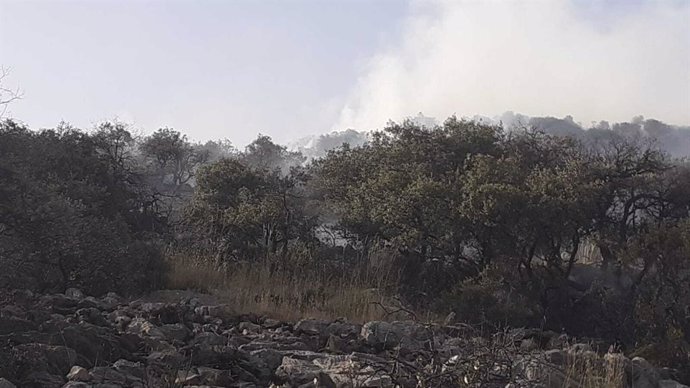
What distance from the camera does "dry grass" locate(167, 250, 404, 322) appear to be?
785cm

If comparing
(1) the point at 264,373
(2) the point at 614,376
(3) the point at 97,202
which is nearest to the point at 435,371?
(1) the point at 264,373

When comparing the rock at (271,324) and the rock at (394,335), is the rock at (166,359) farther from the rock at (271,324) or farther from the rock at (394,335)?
the rock at (271,324)

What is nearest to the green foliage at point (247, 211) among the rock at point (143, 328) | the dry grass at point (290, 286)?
the dry grass at point (290, 286)

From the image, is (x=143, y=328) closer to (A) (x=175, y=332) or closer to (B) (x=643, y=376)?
(A) (x=175, y=332)

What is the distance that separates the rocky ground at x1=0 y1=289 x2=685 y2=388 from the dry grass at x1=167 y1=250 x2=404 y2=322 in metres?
1.38

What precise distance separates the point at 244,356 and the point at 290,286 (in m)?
4.38

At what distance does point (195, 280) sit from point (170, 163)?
18.8 m

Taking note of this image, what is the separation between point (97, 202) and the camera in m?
10.8

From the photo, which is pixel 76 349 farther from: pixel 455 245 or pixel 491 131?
pixel 491 131

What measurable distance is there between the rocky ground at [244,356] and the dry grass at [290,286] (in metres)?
1.38

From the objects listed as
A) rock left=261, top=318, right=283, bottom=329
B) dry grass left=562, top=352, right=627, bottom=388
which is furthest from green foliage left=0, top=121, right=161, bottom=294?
dry grass left=562, top=352, right=627, bottom=388

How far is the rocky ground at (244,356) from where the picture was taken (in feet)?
12.5

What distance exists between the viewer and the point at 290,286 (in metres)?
9.05

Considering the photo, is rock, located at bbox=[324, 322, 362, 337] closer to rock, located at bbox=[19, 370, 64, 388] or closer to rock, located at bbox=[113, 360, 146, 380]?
rock, located at bbox=[113, 360, 146, 380]
